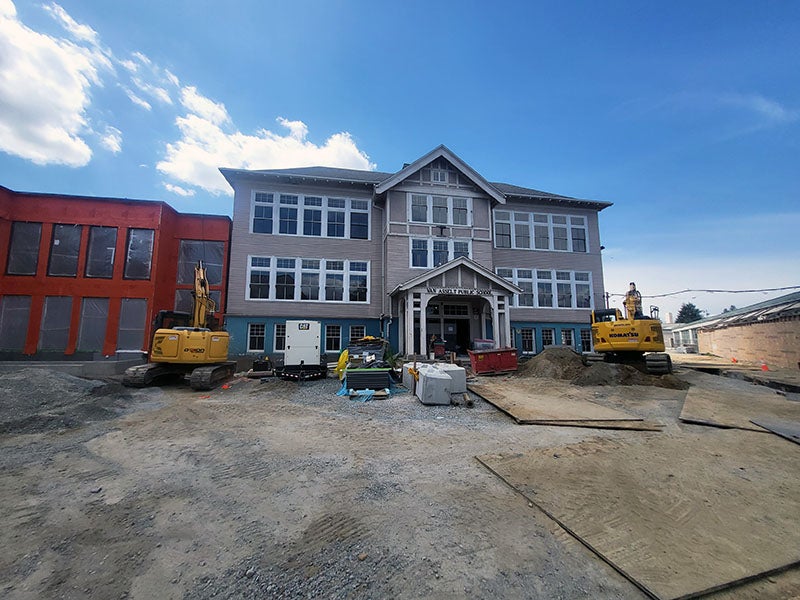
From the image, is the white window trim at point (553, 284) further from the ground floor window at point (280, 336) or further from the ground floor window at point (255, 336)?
the ground floor window at point (255, 336)

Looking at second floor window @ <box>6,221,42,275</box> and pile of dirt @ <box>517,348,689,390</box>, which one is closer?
pile of dirt @ <box>517,348,689,390</box>

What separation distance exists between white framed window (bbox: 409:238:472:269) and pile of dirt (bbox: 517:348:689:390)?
25.5 ft

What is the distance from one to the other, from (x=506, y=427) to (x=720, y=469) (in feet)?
11.1

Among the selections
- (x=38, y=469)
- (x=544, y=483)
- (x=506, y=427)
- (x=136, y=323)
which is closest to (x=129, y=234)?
(x=136, y=323)

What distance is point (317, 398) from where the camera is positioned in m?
10.4

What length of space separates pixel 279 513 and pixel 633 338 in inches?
563

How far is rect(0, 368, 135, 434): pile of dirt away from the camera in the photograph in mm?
7375

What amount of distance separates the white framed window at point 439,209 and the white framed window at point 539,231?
8.80 ft

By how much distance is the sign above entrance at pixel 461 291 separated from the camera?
17078 millimetres

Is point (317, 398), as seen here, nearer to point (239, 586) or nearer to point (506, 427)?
point (506, 427)

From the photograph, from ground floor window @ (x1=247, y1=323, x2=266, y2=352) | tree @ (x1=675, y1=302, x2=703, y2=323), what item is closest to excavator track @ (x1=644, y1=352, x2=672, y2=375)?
ground floor window @ (x1=247, y1=323, x2=266, y2=352)

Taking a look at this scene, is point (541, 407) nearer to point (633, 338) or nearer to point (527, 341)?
point (633, 338)

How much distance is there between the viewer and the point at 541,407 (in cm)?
888

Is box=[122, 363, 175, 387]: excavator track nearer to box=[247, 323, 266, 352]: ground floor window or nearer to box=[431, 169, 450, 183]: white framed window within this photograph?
box=[247, 323, 266, 352]: ground floor window
